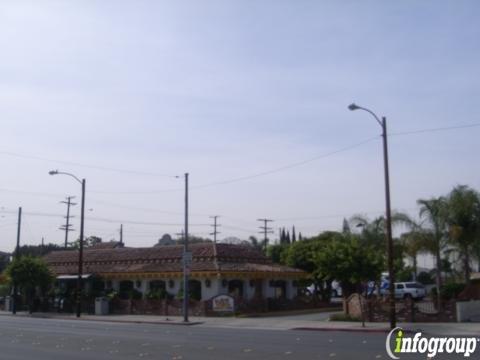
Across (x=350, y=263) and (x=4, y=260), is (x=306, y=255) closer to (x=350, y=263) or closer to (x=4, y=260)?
(x=350, y=263)

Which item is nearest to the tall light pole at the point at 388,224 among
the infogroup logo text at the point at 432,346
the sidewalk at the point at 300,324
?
the sidewalk at the point at 300,324

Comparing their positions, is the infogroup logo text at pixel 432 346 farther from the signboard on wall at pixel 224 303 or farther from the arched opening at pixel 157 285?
the arched opening at pixel 157 285

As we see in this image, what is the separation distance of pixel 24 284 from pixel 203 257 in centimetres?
1370

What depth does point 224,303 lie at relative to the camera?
136 ft

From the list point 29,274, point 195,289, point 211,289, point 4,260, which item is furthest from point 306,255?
point 4,260

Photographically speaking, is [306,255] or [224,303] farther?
[306,255]

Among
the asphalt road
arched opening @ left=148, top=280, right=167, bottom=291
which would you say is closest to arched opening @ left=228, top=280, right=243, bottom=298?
arched opening @ left=148, top=280, right=167, bottom=291

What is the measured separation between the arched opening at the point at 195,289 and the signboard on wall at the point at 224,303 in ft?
14.1

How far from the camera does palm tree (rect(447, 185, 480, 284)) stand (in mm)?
39344

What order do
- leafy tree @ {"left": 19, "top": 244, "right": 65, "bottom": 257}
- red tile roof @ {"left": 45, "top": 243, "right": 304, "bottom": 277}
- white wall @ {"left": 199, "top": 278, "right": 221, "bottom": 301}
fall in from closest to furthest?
1. white wall @ {"left": 199, "top": 278, "right": 221, "bottom": 301}
2. red tile roof @ {"left": 45, "top": 243, "right": 304, "bottom": 277}
3. leafy tree @ {"left": 19, "top": 244, "right": 65, "bottom": 257}

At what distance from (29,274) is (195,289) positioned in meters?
12.7

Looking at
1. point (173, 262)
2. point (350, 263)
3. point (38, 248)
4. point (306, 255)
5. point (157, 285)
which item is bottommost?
point (157, 285)

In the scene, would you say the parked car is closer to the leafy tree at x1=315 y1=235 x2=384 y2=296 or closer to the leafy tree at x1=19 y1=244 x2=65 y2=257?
the leafy tree at x1=315 y1=235 x2=384 y2=296

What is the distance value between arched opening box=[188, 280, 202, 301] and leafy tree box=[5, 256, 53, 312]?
1162 cm
